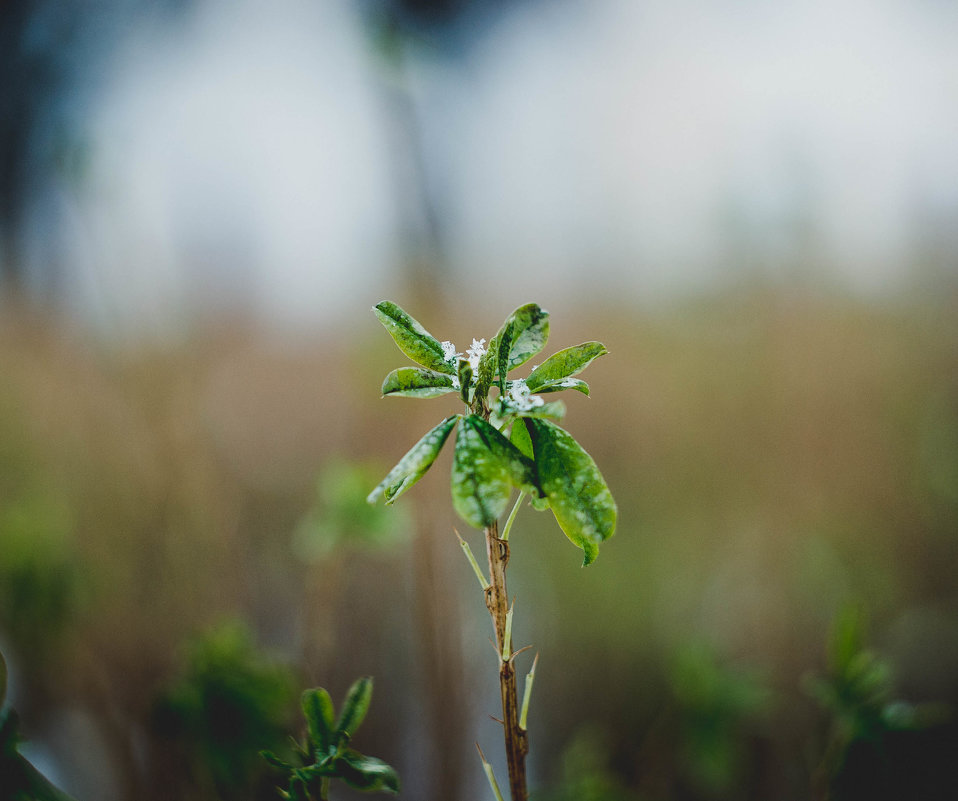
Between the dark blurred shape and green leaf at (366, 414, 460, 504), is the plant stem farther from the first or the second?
the dark blurred shape

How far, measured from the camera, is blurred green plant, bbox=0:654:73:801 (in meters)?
0.38

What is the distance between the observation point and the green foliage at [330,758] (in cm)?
42

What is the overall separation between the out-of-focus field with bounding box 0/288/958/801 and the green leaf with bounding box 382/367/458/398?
3.13 feet

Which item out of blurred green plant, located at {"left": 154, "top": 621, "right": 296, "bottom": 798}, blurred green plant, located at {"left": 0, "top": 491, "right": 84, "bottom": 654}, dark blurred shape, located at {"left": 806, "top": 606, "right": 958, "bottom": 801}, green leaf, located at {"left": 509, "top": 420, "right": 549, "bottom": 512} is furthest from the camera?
blurred green plant, located at {"left": 0, "top": 491, "right": 84, "bottom": 654}

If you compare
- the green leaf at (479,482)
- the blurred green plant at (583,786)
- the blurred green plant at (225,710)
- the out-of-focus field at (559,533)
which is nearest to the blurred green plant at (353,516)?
the blurred green plant at (225,710)

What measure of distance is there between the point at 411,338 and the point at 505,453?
0.41 feet

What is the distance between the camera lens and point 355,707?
1.54ft

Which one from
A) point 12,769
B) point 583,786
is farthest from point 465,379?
point 583,786

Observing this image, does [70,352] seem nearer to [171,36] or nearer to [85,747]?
[171,36]

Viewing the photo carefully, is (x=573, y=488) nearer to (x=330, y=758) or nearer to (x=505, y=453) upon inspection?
(x=505, y=453)

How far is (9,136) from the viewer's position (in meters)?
1.60

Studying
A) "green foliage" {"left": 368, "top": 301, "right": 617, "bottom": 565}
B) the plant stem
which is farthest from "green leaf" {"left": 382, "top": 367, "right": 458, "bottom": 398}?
the plant stem

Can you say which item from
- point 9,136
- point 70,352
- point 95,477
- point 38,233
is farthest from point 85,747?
point 9,136

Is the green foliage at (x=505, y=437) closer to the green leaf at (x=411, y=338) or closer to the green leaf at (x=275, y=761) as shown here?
the green leaf at (x=411, y=338)
